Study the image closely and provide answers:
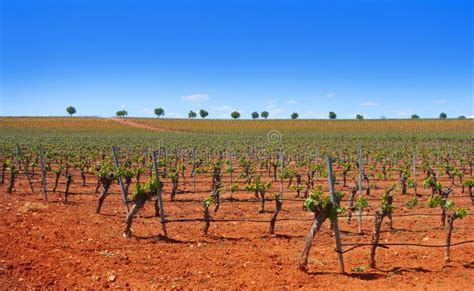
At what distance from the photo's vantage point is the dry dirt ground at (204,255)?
6977 mm

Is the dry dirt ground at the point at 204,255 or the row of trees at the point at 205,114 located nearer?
the dry dirt ground at the point at 204,255

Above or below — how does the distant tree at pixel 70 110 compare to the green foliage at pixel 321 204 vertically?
above

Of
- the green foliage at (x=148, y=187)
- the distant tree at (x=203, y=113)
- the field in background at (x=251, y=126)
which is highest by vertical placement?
the distant tree at (x=203, y=113)

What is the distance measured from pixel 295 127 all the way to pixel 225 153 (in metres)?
57.6

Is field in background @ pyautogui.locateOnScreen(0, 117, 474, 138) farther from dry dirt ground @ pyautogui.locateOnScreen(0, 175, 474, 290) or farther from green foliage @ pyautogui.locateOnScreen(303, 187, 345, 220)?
green foliage @ pyautogui.locateOnScreen(303, 187, 345, 220)

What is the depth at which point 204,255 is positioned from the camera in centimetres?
836

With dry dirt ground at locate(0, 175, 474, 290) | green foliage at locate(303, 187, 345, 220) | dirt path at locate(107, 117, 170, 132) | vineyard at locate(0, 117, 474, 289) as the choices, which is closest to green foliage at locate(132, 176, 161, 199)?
vineyard at locate(0, 117, 474, 289)

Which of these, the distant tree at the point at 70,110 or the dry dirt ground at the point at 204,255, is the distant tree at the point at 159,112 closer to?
the distant tree at the point at 70,110

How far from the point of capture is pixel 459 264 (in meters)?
7.87

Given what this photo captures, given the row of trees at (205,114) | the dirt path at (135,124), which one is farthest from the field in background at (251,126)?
the row of trees at (205,114)

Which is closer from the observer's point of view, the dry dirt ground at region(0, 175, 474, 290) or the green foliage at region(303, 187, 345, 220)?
the dry dirt ground at region(0, 175, 474, 290)

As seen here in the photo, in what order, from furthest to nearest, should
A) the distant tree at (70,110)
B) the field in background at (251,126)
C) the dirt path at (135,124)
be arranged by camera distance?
the distant tree at (70,110) < the dirt path at (135,124) < the field in background at (251,126)

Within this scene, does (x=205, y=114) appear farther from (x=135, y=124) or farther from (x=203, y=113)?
(x=135, y=124)

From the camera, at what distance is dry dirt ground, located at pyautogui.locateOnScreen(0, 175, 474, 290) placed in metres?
6.98
